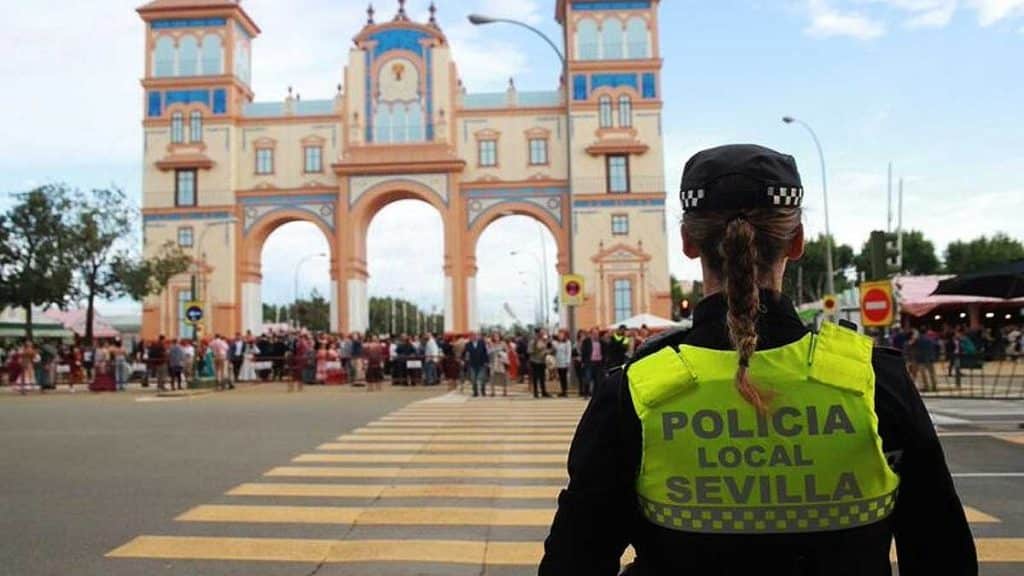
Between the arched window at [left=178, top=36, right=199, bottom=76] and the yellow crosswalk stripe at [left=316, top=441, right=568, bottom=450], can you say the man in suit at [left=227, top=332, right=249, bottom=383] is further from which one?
the yellow crosswalk stripe at [left=316, top=441, right=568, bottom=450]

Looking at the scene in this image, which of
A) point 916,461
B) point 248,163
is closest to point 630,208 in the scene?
point 248,163

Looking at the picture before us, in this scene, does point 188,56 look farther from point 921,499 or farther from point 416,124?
point 921,499

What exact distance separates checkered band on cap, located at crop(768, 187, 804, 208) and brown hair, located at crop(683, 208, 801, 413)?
0.05ft

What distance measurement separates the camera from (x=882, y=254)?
14859 mm

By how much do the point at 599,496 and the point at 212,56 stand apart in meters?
50.0

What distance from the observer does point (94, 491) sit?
868 centimetres

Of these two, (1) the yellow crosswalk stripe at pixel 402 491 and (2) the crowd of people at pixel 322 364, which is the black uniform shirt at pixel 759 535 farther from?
(2) the crowd of people at pixel 322 364

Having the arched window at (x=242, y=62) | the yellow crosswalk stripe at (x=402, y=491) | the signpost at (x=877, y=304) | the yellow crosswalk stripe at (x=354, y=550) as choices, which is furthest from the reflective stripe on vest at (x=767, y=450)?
the arched window at (x=242, y=62)

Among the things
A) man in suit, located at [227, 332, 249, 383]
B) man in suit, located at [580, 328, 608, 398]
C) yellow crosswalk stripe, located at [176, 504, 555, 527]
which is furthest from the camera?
man in suit, located at [227, 332, 249, 383]

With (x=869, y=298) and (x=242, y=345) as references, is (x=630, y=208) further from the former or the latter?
(x=869, y=298)

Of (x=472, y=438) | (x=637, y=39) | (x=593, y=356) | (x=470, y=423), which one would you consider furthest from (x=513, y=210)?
(x=472, y=438)

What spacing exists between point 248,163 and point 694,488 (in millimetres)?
49241

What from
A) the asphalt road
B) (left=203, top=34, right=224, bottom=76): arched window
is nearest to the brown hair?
the asphalt road

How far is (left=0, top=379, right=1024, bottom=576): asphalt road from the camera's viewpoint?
609 centimetres
